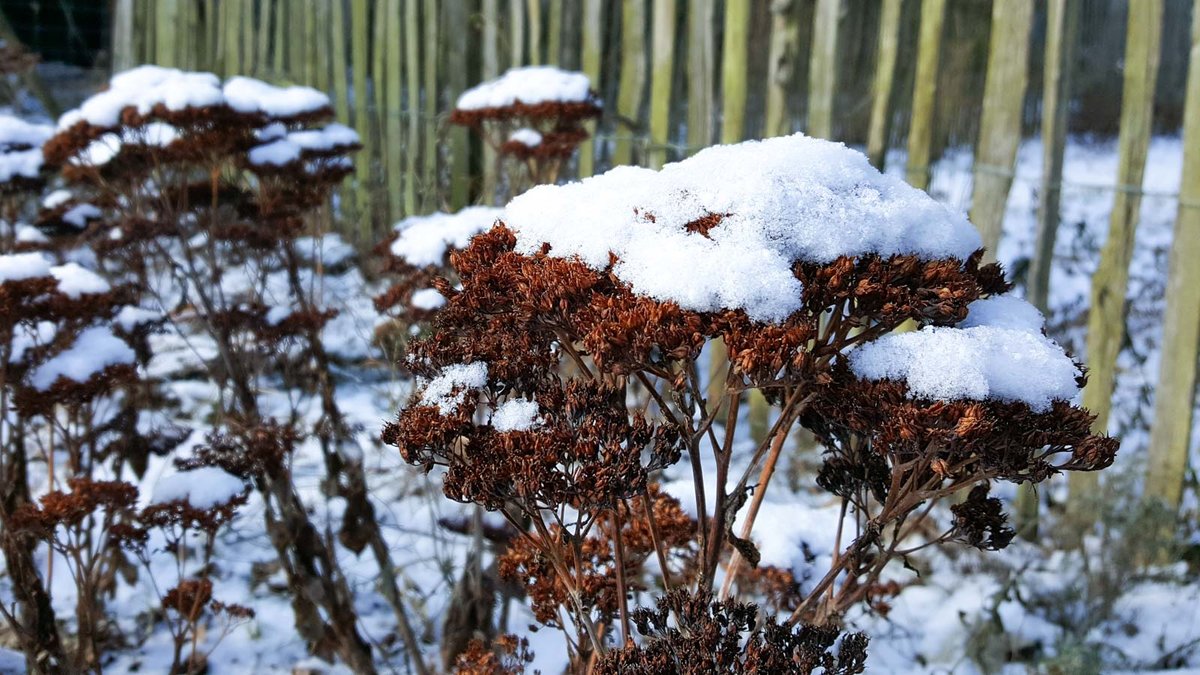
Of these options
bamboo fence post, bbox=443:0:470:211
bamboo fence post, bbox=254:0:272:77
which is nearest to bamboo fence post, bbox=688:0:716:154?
bamboo fence post, bbox=443:0:470:211

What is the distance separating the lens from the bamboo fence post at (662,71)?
456cm

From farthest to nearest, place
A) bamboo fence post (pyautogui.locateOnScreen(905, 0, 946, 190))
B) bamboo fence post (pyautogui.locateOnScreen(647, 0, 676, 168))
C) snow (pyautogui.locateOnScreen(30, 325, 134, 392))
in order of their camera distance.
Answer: bamboo fence post (pyautogui.locateOnScreen(647, 0, 676, 168)), bamboo fence post (pyautogui.locateOnScreen(905, 0, 946, 190)), snow (pyautogui.locateOnScreen(30, 325, 134, 392))

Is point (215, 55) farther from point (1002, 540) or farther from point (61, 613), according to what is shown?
point (1002, 540)

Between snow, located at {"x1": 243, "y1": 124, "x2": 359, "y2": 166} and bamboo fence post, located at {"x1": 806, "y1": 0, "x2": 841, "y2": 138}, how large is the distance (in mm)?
1885

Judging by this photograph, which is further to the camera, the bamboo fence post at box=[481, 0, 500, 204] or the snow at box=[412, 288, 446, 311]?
the bamboo fence post at box=[481, 0, 500, 204]

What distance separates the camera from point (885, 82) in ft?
13.1

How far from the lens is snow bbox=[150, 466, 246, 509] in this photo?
2533 millimetres

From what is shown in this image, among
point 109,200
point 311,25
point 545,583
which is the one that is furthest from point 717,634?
point 311,25

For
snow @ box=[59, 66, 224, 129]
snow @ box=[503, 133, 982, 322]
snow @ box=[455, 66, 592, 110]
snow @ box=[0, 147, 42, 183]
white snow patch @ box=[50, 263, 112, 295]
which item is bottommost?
white snow patch @ box=[50, 263, 112, 295]

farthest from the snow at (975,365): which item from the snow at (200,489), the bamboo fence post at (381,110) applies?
the bamboo fence post at (381,110)

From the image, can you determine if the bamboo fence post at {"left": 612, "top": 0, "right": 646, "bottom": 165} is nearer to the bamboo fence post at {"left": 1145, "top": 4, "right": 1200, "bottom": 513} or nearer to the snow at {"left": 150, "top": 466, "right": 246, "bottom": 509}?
the bamboo fence post at {"left": 1145, "top": 4, "right": 1200, "bottom": 513}

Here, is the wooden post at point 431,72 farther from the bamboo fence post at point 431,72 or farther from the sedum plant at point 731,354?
the sedum plant at point 731,354

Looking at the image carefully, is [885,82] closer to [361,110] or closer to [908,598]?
[908,598]

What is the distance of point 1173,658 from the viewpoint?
3.40 metres
